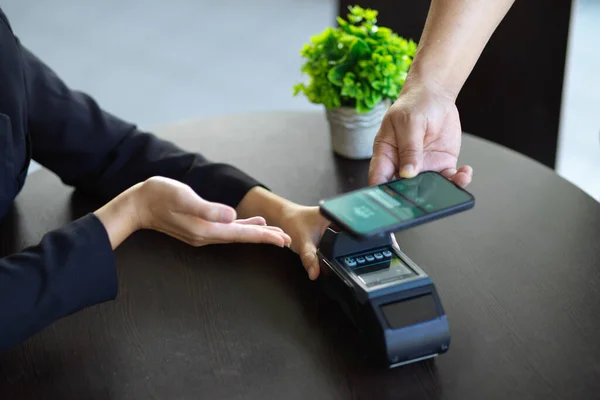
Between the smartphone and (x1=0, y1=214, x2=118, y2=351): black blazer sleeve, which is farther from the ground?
the smartphone

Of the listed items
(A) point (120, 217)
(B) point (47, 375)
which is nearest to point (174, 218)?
(A) point (120, 217)

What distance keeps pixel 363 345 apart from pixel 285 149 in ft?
2.10

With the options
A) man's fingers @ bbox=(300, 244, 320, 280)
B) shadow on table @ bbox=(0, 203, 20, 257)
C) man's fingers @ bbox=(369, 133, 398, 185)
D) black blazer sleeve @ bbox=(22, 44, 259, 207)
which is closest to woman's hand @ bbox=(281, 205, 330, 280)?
man's fingers @ bbox=(300, 244, 320, 280)

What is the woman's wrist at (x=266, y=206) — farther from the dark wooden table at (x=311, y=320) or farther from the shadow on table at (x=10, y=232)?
the shadow on table at (x=10, y=232)

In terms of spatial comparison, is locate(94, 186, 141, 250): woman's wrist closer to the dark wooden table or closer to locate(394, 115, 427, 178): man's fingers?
the dark wooden table

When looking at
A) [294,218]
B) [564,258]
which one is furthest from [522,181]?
[294,218]

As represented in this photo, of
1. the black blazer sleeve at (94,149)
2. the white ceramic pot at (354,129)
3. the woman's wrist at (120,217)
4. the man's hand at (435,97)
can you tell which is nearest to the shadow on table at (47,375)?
the woman's wrist at (120,217)

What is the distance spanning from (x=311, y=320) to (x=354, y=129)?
1.65 ft

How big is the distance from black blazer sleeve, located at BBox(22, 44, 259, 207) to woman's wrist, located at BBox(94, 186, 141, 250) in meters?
0.22

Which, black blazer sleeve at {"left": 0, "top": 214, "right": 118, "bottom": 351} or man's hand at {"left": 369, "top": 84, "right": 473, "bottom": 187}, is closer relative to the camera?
black blazer sleeve at {"left": 0, "top": 214, "right": 118, "bottom": 351}

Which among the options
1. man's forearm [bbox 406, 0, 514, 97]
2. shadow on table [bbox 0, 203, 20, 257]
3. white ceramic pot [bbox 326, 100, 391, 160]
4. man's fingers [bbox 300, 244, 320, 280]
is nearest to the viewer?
man's fingers [bbox 300, 244, 320, 280]

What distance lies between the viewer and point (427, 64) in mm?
1290

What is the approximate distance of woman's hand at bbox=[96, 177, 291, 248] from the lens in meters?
1.04

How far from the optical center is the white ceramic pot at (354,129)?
4.58 feet
